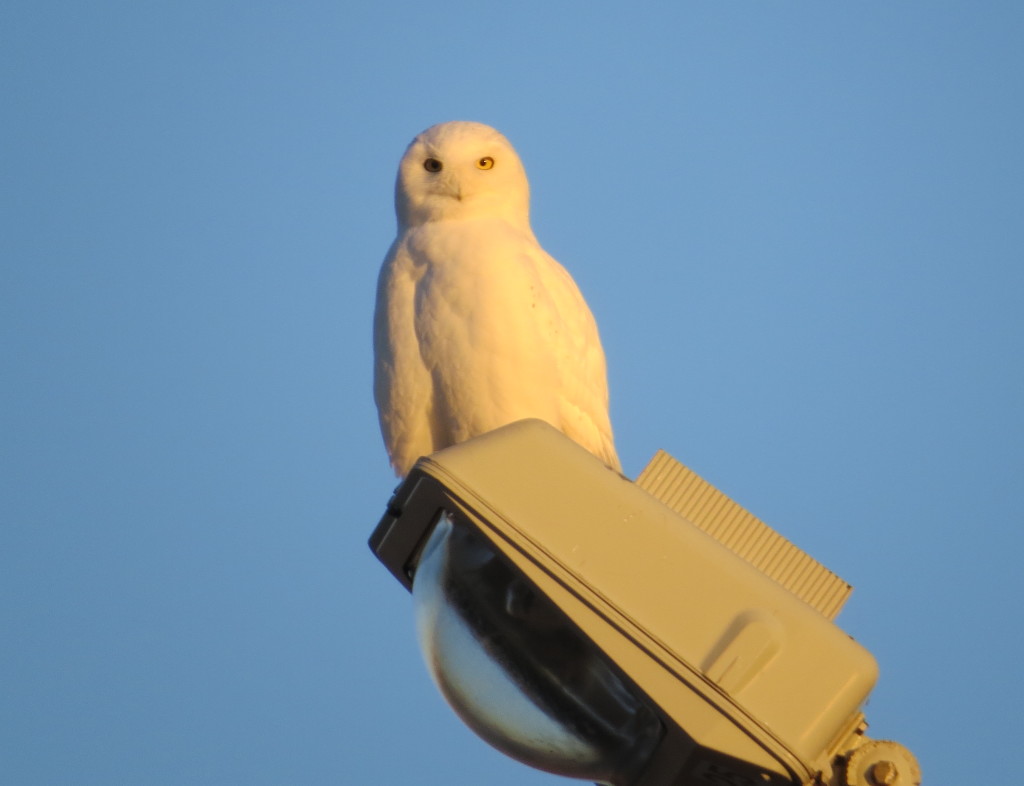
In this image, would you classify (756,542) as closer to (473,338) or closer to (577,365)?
(473,338)

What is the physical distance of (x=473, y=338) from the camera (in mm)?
3922

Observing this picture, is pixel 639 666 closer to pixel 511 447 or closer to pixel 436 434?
pixel 511 447

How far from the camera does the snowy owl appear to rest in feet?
12.9

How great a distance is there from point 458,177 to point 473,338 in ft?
2.44

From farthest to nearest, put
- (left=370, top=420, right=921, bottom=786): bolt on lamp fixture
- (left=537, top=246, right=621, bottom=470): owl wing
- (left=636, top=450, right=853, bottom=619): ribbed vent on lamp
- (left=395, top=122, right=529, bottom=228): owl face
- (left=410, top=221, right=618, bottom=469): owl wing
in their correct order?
(left=395, top=122, right=529, bottom=228): owl face < (left=537, top=246, right=621, bottom=470): owl wing < (left=410, top=221, right=618, bottom=469): owl wing < (left=636, top=450, right=853, bottom=619): ribbed vent on lamp < (left=370, top=420, right=921, bottom=786): bolt on lamp fixture

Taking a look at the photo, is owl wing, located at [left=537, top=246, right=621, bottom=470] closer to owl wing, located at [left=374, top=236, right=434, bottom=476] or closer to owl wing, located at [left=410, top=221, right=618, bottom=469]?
owl wing, located at [left=410, top=221, right=618, bottom=469]

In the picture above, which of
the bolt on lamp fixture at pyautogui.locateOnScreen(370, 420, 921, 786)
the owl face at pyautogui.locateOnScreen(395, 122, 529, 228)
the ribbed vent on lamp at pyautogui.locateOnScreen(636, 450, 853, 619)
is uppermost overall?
the owl face at pyautogui.locateOnScreen(395, 122, 529, 228)

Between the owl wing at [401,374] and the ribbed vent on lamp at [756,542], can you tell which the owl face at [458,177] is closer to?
the owl wing at [401,374]

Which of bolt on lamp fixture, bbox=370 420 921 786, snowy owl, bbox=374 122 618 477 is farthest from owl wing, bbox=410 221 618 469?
bolt on lamp fixture, bbox=370 420 921 786

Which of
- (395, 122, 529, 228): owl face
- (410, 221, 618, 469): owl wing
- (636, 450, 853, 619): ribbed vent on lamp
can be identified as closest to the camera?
(636, 450, 853, 619): ribbed vent on lamp

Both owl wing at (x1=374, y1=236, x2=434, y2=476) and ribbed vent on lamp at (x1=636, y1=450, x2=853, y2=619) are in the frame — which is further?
owl wing at (x1=374, y1=236, x2=434, y2=476)

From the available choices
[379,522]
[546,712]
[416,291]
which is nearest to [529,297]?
[416,291]

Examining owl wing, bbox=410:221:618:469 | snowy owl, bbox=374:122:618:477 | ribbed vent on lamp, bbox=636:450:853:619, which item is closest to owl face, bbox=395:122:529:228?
snowy owl, bbox=374:122:618:477

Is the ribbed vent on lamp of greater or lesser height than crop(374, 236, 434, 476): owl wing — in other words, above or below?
below
